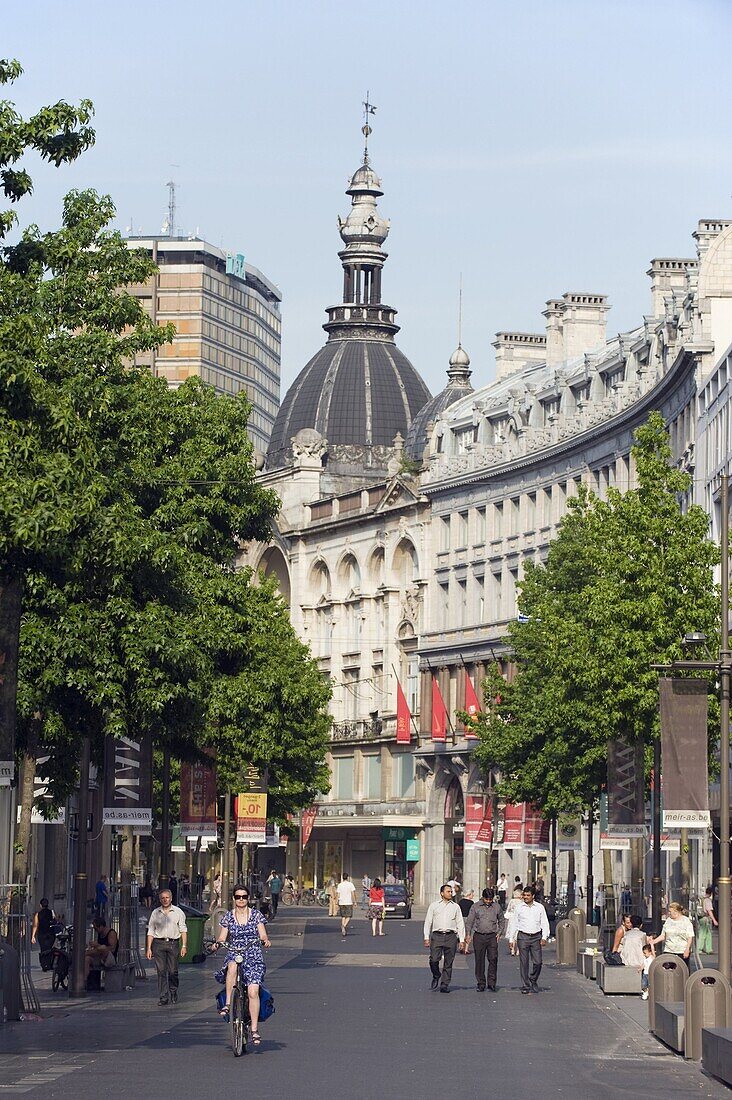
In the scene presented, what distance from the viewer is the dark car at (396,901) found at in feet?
319

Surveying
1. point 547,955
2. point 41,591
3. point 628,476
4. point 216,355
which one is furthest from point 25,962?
point 216,355

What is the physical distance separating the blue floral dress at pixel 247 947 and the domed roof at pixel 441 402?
9840cm

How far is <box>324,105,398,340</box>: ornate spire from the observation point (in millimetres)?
146013

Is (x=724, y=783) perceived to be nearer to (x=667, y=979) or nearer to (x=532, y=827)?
(x=667, y=979)

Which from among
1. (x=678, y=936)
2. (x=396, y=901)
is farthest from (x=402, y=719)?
(x=678, y=936)

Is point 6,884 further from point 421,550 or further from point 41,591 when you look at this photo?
point 421,550

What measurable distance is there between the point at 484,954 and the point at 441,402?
90112 mm

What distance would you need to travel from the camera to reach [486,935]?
4153 centimetres

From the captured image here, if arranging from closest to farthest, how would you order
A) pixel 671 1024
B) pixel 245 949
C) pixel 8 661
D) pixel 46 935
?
pixel 245 949, pixel 671 1024, pixel 8 661, pixel 46 935

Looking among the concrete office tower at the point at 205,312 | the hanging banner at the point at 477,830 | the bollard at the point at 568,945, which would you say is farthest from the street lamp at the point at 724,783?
the concrete office tower at the point at 205,312

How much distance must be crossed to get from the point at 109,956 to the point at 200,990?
8.40 ft

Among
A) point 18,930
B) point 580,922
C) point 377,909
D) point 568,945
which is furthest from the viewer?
point 377,909

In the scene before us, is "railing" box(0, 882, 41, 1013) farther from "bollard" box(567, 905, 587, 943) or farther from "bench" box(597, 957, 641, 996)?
"bollard" box(567, 905, 587, 943)

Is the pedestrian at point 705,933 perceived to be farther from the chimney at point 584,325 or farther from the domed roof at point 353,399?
the domed roof at point 353,399
